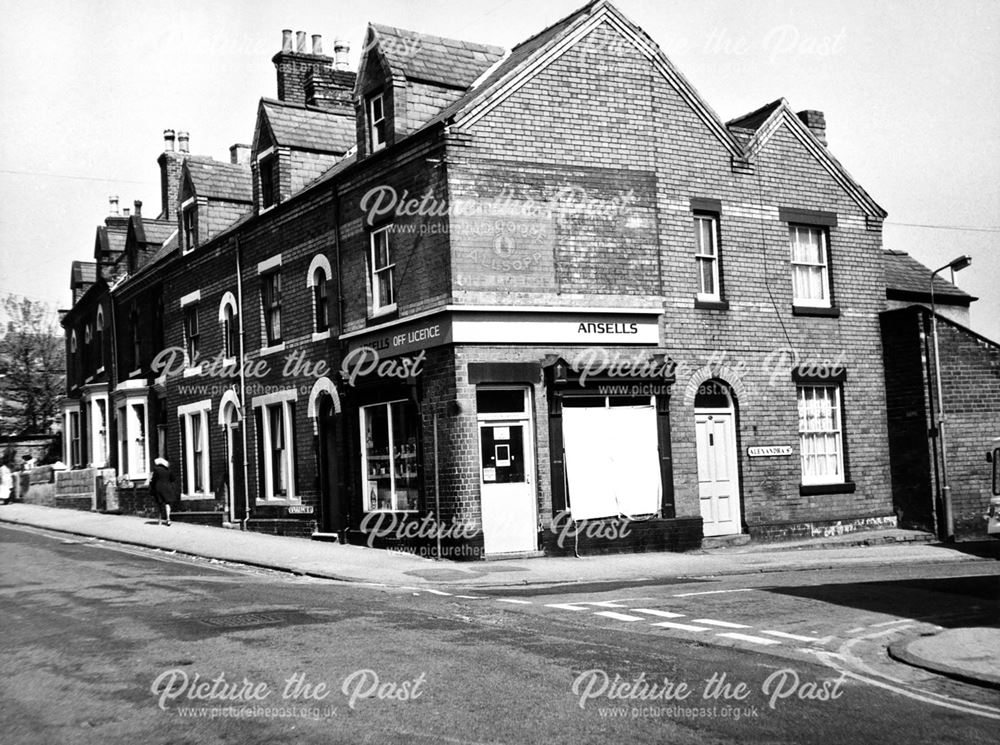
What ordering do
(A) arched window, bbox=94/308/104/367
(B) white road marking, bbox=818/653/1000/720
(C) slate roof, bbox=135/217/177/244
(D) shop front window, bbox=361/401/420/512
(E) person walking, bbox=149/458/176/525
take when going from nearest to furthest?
1. (B) white road marking, bbox=818/653/1000/720
2. (D) shop front window, bbox=361/401/420/512
3. (E) person walking, bbox=149/458/176/525
4. (C) slate roof, bbox=135/217/177/244
5. (A) arched window, bbox=94/308/104/367

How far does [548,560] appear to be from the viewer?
19.2 meters

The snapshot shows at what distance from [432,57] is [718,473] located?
410 inches

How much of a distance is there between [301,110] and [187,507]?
11.5 meters

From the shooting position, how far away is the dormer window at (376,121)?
71.7 ft

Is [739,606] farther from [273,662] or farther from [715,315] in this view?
[715,315]

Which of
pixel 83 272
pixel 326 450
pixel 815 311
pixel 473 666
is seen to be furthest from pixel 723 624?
pixel 83 272

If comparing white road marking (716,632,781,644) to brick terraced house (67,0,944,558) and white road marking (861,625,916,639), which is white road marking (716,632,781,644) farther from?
brick terraced house (67,0,944,558)

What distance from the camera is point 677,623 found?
1175 cm

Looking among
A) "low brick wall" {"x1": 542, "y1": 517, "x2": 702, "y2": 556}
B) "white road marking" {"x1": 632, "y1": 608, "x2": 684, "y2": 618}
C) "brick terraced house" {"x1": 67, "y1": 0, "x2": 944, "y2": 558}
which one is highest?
"brick terraced house" {"x1": 67, "y1": 0, "x2": 944, "y2": 558}

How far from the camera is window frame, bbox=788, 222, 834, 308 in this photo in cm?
2364

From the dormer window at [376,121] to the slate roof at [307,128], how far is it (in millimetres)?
4810

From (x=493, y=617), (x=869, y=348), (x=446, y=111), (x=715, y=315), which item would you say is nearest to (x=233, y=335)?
(x=446, y=111)

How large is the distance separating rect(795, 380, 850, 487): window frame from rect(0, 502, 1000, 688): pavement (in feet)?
4.25

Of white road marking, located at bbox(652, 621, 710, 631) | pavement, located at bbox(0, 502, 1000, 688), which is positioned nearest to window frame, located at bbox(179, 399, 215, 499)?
pavement, located at bbox(0, 502, 1000, 688)
